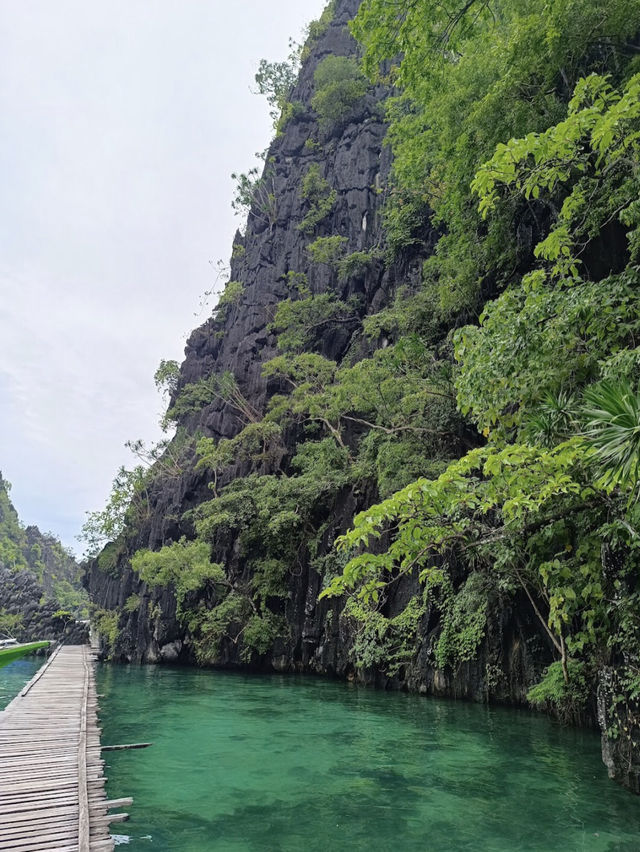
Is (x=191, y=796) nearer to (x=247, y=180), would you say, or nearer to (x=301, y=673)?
(x=301, y=673)

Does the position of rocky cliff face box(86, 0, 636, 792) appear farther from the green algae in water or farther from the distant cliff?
the distant cliff

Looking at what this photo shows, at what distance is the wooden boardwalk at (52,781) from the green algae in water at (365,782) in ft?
1.01

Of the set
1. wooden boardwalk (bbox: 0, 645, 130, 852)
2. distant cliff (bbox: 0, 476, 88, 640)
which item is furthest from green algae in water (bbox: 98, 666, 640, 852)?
distant cliff (bbox: 0, 476, 88, 640)

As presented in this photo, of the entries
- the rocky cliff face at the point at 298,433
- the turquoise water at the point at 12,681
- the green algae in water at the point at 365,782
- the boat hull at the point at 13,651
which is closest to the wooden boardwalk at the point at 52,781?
the green algae in water at the point at 365,782

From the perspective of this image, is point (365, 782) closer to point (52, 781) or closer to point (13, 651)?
point (52, 781)

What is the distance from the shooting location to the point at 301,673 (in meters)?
16.7

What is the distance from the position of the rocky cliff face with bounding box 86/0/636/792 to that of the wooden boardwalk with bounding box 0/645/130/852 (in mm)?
6927

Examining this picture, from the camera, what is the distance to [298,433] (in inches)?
874

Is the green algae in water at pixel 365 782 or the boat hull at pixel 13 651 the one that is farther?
the green algae in water at pixel 365 782

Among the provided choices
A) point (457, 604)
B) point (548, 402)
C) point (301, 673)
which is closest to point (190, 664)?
point (301, 673)

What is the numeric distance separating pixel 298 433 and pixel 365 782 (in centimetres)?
1705

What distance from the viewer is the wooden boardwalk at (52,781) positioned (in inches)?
155

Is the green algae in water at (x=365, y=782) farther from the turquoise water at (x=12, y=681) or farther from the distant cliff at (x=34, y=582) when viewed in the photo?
the distant cliff at (x=34, y=582)

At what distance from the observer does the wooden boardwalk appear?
3.93m
